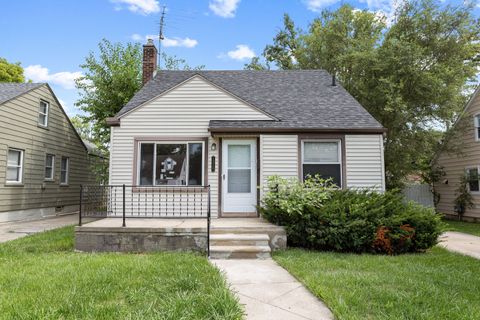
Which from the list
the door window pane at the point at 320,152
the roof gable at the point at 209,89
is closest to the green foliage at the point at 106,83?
the roof gable at the point at 209,89

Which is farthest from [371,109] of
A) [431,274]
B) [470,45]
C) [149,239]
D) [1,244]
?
[1,244]

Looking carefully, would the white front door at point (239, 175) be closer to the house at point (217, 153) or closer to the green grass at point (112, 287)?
the house at point (217, 153)

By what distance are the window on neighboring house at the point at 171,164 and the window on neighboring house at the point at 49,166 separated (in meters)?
7.17

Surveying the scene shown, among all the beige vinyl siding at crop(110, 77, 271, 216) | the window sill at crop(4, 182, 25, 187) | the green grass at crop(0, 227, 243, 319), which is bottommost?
the green grass at crop(0, 227, 243, 319)

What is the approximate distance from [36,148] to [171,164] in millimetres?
7172

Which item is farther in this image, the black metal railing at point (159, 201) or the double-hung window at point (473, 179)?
the double-hung window at point (473, 179)

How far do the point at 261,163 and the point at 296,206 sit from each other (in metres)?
2.32

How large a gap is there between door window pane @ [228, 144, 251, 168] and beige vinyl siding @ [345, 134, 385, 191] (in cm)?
263

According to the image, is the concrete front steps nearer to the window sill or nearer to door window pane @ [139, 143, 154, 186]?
door window pane @ [139, 143, 154, 186]

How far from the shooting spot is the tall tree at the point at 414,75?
42.5 ft

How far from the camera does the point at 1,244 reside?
6.82m

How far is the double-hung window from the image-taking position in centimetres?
1306

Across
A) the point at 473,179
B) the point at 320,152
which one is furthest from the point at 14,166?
the point at 473,179

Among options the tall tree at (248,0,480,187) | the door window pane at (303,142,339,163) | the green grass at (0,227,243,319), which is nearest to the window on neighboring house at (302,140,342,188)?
the door window pane at (303,142,339,163)
